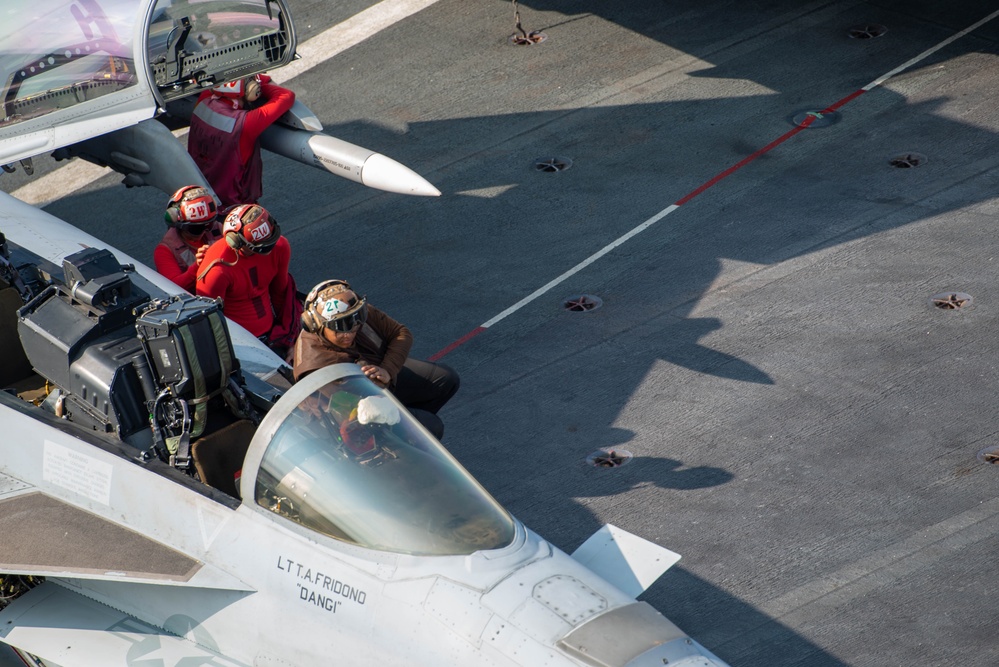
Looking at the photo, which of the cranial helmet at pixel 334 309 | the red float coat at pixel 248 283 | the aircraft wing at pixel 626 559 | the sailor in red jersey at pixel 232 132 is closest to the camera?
the aircraft wing at pixel 626 559

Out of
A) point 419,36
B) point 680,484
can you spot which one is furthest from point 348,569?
point 419,36

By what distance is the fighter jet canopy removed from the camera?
32.6 ft

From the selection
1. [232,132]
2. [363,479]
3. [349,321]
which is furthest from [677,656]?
[232,132]

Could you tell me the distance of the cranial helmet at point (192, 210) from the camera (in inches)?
350

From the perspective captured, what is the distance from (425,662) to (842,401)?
464 cm

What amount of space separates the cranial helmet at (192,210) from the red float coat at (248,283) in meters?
0.38

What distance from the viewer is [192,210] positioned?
29.1ft

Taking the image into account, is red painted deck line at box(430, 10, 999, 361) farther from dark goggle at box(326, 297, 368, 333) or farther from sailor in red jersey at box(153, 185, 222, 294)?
dark goggle at box(326, 297, 368, 333)

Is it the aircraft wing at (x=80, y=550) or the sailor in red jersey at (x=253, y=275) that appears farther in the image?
the sailor in red jersey at (x=253, y=275)

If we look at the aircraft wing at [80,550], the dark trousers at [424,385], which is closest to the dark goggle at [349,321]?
the dark trousers at [424,385]

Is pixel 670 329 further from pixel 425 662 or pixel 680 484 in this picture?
pixel 425 662

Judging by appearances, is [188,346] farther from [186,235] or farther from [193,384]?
[186,235]

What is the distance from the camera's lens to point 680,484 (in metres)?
8.35

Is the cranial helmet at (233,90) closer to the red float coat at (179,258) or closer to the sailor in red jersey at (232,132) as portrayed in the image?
the sailor in red jersey at (232,132)
